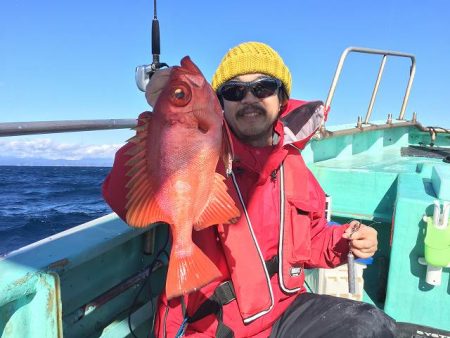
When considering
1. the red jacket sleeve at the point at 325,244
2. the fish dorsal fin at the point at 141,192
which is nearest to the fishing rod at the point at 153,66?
the fish dorsal fin at the point at 141,192

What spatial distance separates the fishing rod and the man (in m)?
0.40

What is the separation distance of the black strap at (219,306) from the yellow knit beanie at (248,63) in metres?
1.20

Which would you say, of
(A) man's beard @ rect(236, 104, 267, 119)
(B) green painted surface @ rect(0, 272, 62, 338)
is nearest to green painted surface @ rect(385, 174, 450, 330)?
(A) man's beard @ rect(236, 104, 267, 119)

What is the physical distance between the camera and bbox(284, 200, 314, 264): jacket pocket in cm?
215

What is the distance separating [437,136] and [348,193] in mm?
5623

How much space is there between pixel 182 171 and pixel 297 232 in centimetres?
111

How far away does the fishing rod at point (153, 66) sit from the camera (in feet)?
6.30

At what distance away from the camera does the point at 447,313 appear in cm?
302

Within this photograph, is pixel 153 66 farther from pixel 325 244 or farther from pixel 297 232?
pixel 325 244

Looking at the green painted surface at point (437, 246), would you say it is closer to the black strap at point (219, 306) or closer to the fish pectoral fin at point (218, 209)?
the black strap at point (219, 306)

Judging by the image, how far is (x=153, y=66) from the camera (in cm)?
196

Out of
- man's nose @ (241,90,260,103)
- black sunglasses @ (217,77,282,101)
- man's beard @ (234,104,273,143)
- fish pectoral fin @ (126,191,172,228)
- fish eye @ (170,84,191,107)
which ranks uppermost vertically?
black sunglasses @ (217,77,282,101)

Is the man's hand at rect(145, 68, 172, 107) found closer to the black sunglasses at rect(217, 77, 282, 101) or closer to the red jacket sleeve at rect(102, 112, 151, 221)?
the red jacket sleeve at rect(102, 112, 151, 221)

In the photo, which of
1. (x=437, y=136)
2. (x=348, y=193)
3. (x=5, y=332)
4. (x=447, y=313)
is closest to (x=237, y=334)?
(x=5, y=332)
